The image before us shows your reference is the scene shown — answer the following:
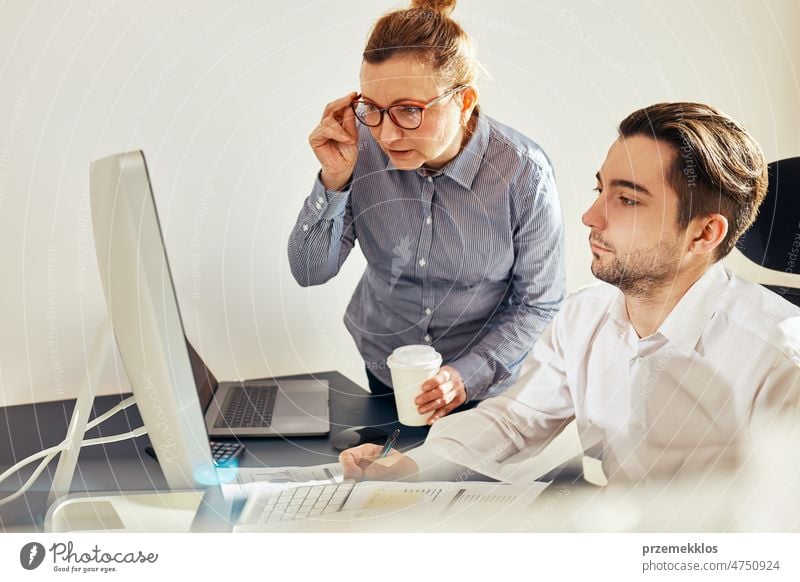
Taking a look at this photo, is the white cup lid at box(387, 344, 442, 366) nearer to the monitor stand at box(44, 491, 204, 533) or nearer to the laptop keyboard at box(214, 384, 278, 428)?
the laptop keyboard at box(214, 384, 278, 428)

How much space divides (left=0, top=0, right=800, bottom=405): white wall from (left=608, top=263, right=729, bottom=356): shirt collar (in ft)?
0.23

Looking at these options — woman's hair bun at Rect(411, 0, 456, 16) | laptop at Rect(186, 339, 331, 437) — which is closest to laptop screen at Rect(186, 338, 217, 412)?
laptop at Rect(186, 339, 331, 437)

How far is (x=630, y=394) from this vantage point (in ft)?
3.07

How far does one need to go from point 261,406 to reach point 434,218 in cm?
31

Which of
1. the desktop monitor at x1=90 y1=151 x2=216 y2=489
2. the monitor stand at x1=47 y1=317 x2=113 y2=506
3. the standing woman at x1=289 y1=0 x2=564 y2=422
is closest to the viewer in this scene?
the desktop monitor at x1=90 y1=151 x2=216 y2=489

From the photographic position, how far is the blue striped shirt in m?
0.90

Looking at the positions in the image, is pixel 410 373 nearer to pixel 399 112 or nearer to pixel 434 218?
pixel 434 218

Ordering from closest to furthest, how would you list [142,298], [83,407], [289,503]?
[142,298] → [83,407] → [289,503]

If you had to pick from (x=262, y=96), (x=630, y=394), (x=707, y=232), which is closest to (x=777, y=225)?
(x=707, y=232)

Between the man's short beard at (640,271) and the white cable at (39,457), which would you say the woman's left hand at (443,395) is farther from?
the white cable at (39,457)

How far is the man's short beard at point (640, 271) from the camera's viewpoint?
0.90m

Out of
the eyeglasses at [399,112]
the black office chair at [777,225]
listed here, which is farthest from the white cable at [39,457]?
the black office chair at [777,225]
